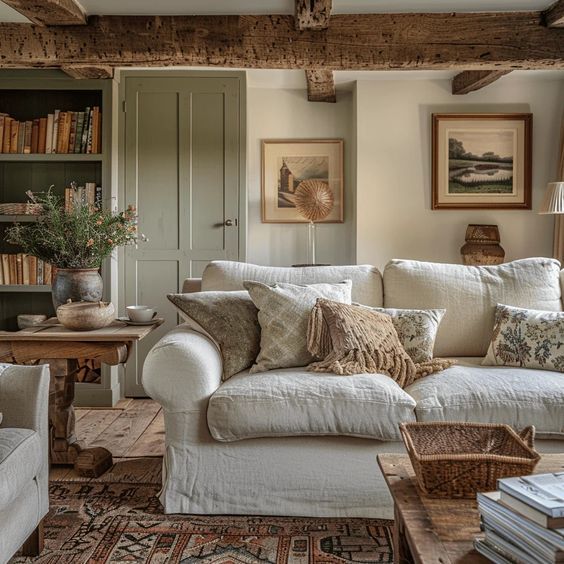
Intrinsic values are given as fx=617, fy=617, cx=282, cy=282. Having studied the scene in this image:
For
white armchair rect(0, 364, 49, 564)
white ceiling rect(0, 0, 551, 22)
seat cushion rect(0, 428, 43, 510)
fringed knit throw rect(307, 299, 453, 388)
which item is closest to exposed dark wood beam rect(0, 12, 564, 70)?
white ceiling rect(0, 0, 551, 22)

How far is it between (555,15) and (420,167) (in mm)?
1673

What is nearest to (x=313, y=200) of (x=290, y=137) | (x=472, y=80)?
(x=290, y=137)

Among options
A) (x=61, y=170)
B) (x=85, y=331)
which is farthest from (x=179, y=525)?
→ (x=61, y=170)

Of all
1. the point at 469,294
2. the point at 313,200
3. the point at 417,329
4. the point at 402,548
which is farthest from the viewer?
the point at 313,200

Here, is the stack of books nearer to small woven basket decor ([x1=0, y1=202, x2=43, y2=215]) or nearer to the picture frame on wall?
small woven basket decor ([x1=0, y1=202, x2=43, y2=215])

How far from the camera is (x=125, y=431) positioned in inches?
142

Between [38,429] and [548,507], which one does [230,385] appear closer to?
[38,429]

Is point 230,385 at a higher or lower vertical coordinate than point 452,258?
lower

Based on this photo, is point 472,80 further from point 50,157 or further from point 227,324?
point 50,157

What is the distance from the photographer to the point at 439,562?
3.73 ft

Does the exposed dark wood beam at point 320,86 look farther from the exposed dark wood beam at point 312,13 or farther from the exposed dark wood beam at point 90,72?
the exposed dark wood beam at point 90,72

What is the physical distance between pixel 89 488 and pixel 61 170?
271cm

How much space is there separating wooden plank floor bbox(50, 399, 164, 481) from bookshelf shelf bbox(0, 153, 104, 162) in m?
1.72

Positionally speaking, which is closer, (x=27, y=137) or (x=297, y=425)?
(x=297, y=425)
